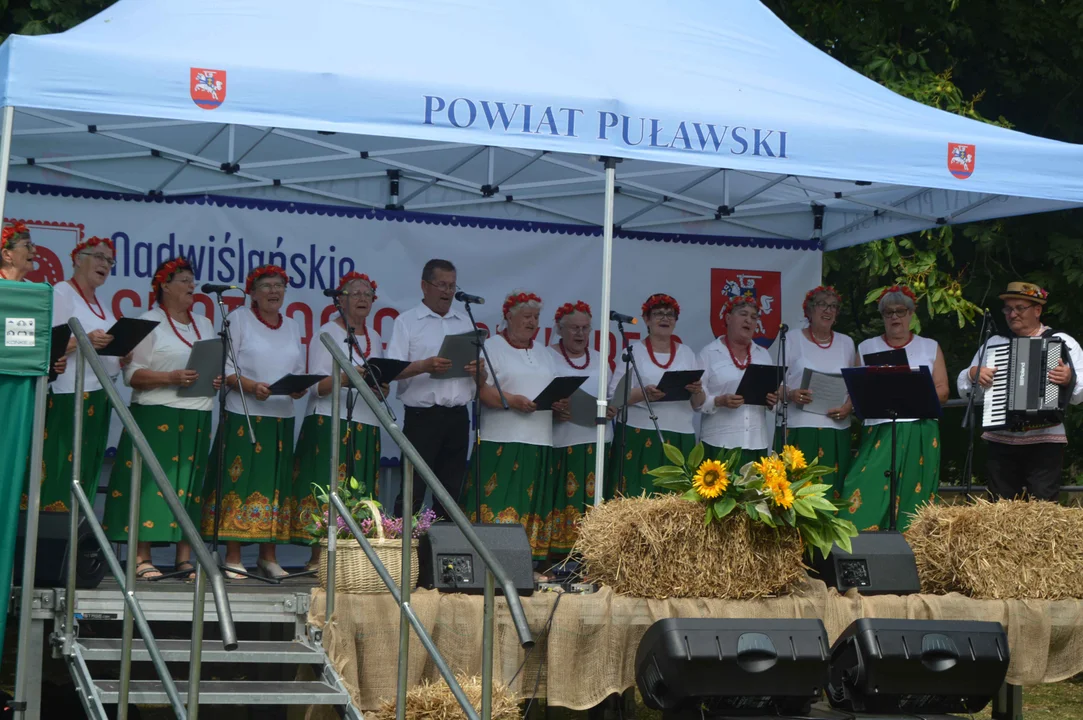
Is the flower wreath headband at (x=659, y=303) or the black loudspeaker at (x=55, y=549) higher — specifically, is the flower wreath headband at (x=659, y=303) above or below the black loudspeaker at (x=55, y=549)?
above

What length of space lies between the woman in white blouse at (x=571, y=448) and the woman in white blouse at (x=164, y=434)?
2.18 m

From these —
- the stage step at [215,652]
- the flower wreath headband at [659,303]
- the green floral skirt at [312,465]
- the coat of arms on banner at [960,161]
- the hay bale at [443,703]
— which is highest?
the coat of arms on banner at [960,161]

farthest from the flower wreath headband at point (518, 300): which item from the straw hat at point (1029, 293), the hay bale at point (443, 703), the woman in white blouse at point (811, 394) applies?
the hay bale at point (443, 703)

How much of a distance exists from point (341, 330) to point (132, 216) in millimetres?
1425

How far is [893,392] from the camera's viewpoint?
6.85m

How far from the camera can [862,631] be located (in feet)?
17.0

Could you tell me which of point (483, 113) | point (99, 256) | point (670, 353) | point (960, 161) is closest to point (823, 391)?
point (670, 353)

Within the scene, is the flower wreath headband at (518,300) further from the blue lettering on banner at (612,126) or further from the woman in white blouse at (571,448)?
the blue lettering on banner at (612,126)

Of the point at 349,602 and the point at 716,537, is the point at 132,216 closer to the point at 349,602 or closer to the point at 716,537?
the point at 349,602

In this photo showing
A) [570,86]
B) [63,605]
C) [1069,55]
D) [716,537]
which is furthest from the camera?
[1069,55]

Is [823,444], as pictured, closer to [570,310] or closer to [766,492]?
[570,310]

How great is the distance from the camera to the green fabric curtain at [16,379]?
4.97m

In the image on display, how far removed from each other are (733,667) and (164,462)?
2921 millimetres

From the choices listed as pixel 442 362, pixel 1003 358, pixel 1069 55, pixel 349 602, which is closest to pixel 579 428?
pixel 442 362
